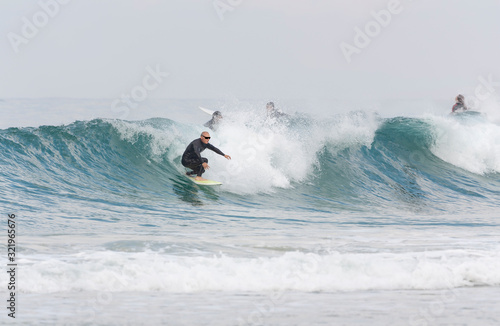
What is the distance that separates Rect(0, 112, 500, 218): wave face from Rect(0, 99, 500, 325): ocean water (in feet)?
0.19

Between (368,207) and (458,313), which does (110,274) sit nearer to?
(458,313)

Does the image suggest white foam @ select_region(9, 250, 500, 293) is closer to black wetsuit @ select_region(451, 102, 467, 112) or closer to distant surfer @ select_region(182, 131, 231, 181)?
distant surfer @ select_region(182, 131, 231, 181)

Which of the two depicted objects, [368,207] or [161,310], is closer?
[161,310]

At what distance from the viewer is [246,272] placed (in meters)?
8.45

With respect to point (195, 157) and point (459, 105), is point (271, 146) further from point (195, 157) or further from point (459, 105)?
point (459, 105)

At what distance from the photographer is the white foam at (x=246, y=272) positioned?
8023 mm

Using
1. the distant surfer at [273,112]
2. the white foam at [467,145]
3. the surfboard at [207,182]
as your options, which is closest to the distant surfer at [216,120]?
the distant surfer at [273,112]

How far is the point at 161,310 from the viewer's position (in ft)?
22.7

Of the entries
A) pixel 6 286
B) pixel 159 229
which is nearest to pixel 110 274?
pixel 6 286

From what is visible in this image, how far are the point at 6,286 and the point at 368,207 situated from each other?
9877 mm

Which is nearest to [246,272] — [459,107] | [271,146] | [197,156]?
[197,156]

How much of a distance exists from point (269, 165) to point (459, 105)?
11.2m

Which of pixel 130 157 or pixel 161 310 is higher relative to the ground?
pixel 130 157

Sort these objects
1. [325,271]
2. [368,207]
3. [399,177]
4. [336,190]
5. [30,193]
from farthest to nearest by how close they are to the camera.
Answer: [399,177], [336,190], [368,207], [30,193], [325,271]
